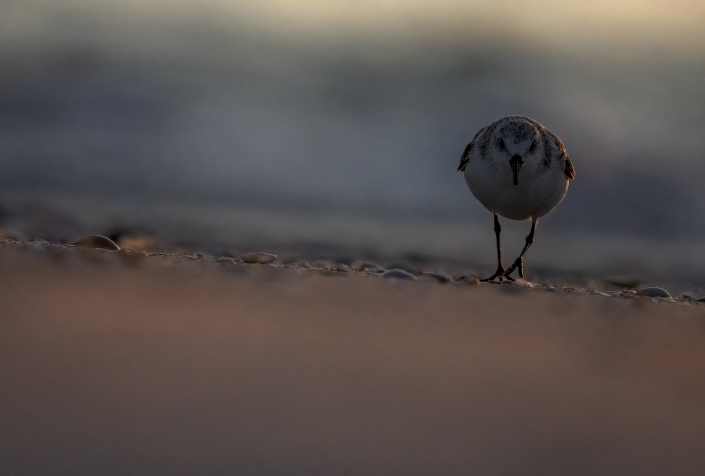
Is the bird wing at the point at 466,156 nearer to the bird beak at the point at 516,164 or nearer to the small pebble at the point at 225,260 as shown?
the bird beak at the point at 516,164

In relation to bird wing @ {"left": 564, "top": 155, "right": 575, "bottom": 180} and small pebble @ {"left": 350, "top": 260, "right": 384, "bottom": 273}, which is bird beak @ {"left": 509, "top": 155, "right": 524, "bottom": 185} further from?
small pebble @ {"left": 350, "top": 260, "right": 384, "bottom": 273}

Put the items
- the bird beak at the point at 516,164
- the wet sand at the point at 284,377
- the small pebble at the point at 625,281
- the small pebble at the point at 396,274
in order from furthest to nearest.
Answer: the small pebble at the point at 625,281
the bird beak at the point at 516,164
the small pebble at the point at 396,274
the wet sand at the point at 284,377

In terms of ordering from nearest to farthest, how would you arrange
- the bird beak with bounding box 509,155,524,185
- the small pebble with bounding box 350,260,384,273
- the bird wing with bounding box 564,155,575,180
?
the small pebble with bounding box 350,260,384,273
the bird beak with bounding box 509,155,524,185
the bird wing with bounding box 564,155,575,180

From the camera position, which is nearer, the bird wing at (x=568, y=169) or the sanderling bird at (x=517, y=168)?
the sanderling bird at (x=517, y=168)

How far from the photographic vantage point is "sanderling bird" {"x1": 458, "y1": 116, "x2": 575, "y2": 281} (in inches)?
222

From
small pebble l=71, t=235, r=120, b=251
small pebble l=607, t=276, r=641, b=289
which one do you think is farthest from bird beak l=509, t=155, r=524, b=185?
small pebble l=71, t=235, r=120, b=251

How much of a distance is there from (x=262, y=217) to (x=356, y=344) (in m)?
5.18

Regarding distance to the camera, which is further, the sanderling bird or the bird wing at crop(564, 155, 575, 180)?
→ the bird wing at crop(564, 155, 575, 180)

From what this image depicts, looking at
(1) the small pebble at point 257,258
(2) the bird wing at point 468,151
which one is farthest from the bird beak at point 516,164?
(1) the small pebble at point 257,258

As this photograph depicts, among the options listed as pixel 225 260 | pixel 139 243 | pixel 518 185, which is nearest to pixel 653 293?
pixel 518 185

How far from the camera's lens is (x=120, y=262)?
168 inches

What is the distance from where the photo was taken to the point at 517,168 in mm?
5559

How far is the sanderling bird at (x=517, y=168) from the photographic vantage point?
5.63 metres

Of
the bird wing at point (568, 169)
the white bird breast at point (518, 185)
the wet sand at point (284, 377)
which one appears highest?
the bird wing at point (568, 169)
